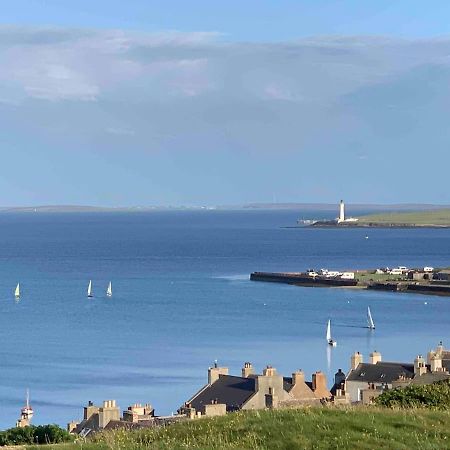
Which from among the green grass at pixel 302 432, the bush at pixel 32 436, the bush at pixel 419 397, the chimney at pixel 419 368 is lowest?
the green grass at pixel 302 432

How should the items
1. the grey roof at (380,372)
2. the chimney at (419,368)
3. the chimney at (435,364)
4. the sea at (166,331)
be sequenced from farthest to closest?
the sea at (166,331), the grey roof at (380,372), the chimney at (435,364), the chimney at (419,368)

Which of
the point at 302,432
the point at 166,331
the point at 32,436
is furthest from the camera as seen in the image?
the point at 166,331

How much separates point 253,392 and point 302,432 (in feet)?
79.8

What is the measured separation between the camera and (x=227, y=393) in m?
41.2

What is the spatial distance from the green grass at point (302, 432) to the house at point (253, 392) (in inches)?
775

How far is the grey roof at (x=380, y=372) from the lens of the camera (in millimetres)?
45062

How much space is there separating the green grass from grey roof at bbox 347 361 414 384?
27175 mm

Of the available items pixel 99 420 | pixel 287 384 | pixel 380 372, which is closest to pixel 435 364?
pixel 380 372

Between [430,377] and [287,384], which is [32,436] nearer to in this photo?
[287,384]

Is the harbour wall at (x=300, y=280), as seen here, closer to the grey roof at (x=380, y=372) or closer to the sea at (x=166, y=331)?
the sea at (x=166, y=331)

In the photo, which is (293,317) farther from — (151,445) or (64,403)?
(151,445)

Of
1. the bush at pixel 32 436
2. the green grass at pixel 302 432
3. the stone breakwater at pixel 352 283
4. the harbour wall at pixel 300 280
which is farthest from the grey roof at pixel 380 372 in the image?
the harbour wall at pixel 300 280

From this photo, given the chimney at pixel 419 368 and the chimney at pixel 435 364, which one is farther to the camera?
the chimney at pixel 435 364

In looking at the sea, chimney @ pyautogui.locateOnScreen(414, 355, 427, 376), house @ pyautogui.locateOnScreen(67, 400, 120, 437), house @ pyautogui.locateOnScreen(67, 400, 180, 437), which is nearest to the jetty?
the sea
